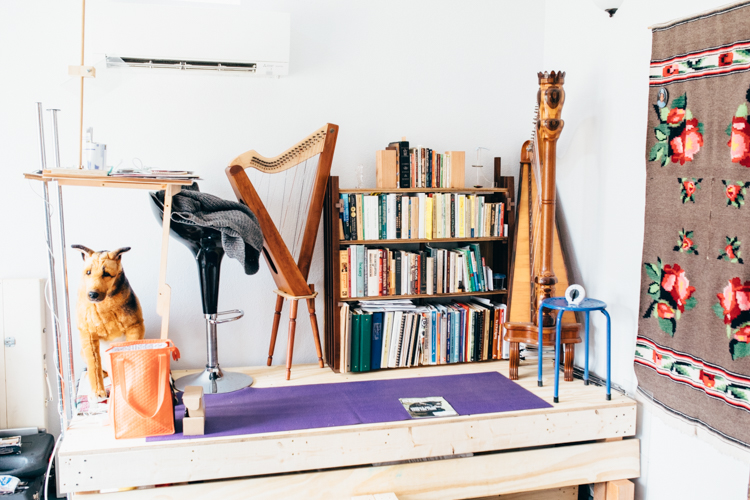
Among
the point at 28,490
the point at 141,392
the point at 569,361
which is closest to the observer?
the point at 141,392

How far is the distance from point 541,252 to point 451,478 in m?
1.00

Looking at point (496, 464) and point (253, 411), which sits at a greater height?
point (253, 411)

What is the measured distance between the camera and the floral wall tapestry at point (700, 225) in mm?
1862

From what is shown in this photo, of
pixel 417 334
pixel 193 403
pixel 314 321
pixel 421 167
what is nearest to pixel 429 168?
pixel 421 167

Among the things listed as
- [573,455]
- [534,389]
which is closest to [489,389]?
[534,389]

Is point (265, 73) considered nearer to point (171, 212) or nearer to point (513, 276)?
point (171, 212)

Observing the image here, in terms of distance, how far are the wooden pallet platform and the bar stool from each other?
161 mm

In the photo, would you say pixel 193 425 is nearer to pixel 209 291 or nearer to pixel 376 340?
pixel 209 291

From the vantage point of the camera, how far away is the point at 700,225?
6.59ft

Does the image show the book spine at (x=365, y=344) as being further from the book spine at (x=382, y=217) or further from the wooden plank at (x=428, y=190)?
the wooden plank at (x=428, y=190)

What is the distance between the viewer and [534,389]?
2.47m

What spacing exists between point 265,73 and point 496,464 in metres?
1.91

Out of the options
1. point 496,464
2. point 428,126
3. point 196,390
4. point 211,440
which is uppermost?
point 428,126

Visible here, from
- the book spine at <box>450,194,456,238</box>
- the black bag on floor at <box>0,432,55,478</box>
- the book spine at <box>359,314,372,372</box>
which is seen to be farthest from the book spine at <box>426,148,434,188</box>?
the black bag on floor at <box>0,432,55,478</box>
